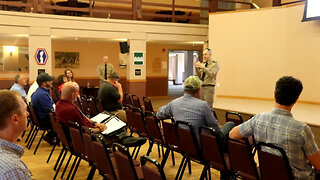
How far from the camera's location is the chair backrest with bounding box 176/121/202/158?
143 inches

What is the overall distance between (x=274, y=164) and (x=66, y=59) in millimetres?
12151

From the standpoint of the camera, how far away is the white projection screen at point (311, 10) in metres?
8.36

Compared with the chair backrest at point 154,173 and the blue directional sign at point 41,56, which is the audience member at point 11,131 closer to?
the chair backrest at point 154,173

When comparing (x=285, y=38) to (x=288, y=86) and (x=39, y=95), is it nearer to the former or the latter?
(x=39, y=95)

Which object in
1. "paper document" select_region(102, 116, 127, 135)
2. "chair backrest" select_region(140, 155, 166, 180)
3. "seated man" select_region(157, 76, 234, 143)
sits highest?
"seated man" select_region(157, 76, 234, 143)

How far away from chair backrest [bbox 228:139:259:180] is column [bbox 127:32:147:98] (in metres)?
8.26

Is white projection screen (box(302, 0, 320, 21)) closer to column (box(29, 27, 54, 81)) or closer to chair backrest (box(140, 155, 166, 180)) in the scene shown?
column (box(29, 27, 54, 81))

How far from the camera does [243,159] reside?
118 inches

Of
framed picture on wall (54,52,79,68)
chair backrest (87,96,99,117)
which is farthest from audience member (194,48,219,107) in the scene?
framed picture on wall (54,52,79,68)

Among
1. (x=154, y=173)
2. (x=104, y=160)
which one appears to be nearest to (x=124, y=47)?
(x=104, y=160)

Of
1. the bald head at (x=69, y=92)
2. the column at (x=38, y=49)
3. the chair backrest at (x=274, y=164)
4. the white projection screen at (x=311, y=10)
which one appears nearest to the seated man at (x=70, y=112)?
the bald head at (x=69, y=92)

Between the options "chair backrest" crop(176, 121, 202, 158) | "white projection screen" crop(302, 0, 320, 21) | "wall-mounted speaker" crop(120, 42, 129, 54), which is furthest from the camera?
"wall-mounted speaker" crop(120, 42, 129, 54)

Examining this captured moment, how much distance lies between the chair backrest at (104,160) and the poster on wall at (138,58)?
821 centimetres

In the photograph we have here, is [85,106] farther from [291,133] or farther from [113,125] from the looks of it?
[291,133]
